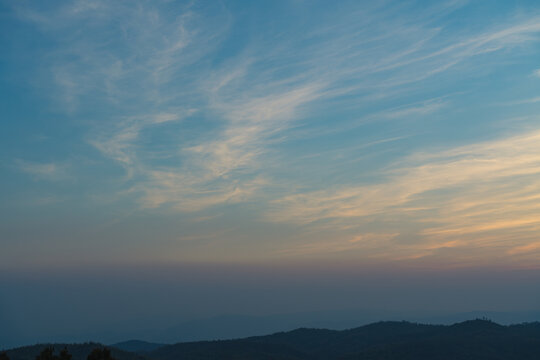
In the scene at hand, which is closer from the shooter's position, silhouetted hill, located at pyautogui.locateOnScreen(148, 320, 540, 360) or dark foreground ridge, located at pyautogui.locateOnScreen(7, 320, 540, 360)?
dark foreground ridge, located at pyautogui.locateOnScreen(7, 320, 540, 360)

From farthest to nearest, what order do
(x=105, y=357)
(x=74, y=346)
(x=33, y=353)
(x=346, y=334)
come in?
(x=346, y=334)
(x=74, y=346)
(x=33, y=353)
(x=105, y=357)

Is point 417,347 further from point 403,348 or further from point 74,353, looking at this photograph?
point 74,353

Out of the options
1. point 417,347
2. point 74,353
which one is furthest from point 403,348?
point 74,353

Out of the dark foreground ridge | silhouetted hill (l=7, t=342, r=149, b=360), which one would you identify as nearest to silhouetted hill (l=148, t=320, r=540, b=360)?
the dark foreground ridge

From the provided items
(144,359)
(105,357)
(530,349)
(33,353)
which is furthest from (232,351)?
(105,357)

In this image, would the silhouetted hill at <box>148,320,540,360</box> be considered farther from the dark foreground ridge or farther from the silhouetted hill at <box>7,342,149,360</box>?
the silhouetted hill at <box>7,342,149,360</box>

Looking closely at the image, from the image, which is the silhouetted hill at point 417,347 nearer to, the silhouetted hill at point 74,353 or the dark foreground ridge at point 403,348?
the dark foreground ridge at point 403,348

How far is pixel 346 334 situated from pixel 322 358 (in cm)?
3943

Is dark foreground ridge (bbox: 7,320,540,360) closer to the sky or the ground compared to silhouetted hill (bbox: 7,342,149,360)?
closer to the ground

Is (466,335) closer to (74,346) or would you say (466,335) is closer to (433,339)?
(433,339)

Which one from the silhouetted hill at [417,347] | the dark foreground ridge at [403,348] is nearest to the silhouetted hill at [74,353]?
the dark foreground ridge at [403,348]

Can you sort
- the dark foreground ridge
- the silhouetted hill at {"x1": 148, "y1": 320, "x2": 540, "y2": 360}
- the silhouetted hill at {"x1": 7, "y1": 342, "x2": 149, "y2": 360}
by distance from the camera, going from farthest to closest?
the silhouetted hill at {"x1": 148, "y1": 320, "x2": 540, "y2": 360} → the dark foreground ridge → the silhouetted hill at {"x1": 7, "y1": 342, "x2": 149, "y2": 360}

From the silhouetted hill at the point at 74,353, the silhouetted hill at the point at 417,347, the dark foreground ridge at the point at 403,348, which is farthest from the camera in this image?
the silhouetted hill at the point at 417,347

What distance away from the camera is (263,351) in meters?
149
